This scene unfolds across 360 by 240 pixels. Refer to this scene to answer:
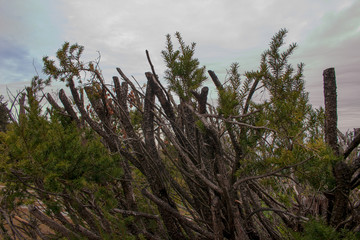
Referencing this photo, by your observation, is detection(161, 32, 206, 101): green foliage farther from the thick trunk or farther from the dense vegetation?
the thick trunk

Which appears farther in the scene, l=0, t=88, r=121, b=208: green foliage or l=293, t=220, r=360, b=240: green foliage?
l=0, t=88, r=121, b=208: green foliage

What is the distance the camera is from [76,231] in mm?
2535

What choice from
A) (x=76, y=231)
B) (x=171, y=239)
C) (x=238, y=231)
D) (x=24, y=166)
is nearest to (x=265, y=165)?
(x=238, y=231)

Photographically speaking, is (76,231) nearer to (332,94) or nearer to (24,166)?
(24,166)

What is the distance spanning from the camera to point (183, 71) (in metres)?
1.75

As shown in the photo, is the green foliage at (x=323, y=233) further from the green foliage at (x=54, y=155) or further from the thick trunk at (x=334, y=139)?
the green foliage at (x=54, y=155)

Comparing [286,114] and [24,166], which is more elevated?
Result: [286,114]

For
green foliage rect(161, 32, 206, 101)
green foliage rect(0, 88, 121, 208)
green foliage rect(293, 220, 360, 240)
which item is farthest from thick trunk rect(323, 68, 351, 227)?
green foliage rect(0, 88, 121, 208)

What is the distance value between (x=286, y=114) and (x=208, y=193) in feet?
2.79

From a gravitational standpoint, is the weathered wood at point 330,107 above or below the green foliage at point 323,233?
above

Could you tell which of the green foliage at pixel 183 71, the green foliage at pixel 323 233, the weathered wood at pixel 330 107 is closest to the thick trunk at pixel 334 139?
the weathered wood at pixel 330 107

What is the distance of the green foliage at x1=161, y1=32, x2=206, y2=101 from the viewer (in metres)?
1.73

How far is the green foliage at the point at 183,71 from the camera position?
173cm

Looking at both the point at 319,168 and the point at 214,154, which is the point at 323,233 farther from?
the point at 214,154
